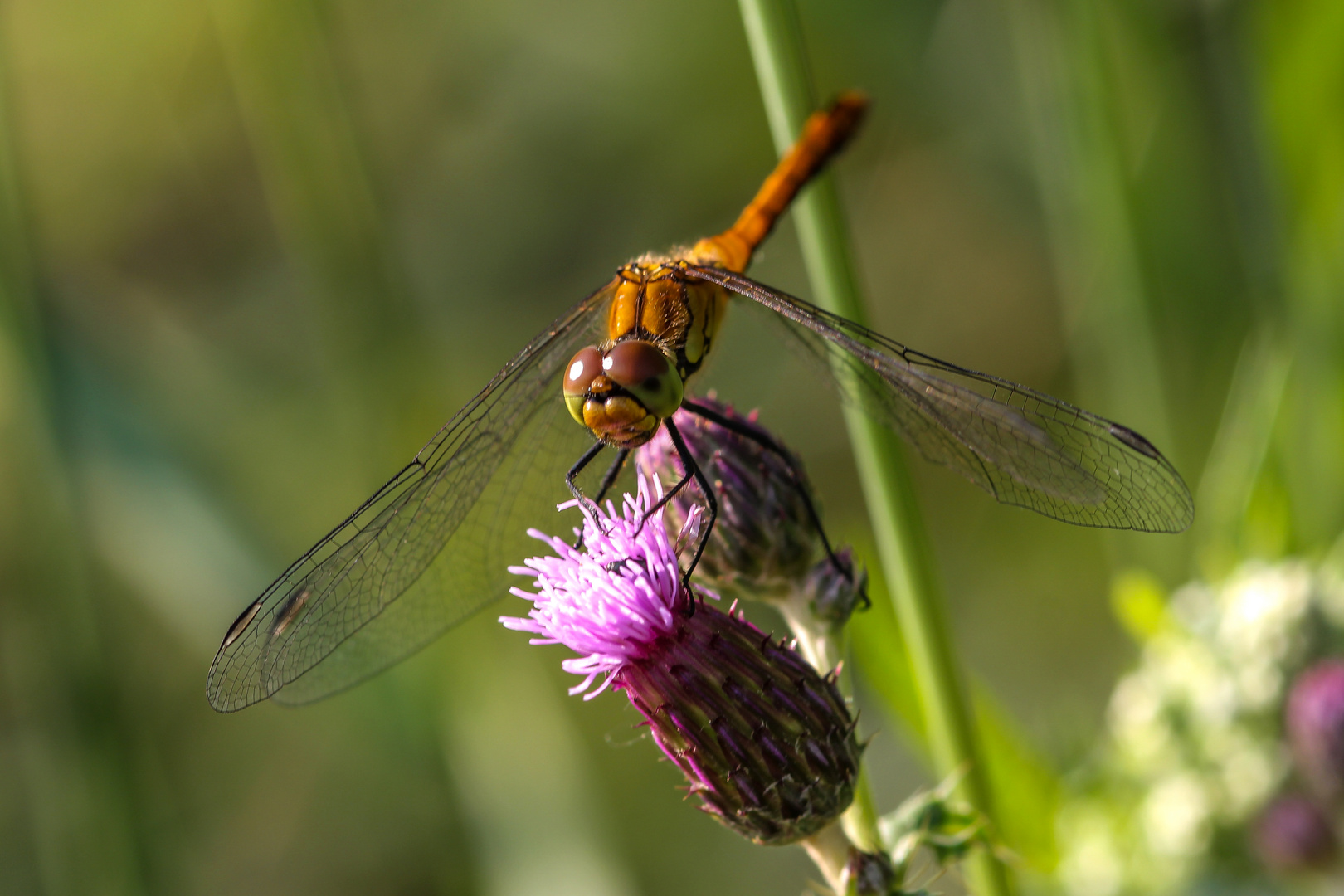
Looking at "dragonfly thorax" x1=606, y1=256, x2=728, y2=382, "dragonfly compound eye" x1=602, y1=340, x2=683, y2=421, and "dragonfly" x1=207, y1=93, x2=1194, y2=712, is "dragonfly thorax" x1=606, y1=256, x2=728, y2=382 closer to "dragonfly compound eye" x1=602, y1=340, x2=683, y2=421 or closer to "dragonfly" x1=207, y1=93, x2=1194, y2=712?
"dragonfly" x1=207, y1=93, x2=1194, y2=712

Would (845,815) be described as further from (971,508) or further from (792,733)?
A: (971,508)

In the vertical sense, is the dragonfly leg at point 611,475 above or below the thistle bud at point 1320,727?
above

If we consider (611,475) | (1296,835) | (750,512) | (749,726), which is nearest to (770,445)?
(750,512)

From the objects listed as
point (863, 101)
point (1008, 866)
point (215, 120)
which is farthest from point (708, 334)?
point (215, 120)

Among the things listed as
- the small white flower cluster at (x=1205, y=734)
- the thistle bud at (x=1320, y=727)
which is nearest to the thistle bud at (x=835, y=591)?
the small white flower cluster at (x=1205, y=734)

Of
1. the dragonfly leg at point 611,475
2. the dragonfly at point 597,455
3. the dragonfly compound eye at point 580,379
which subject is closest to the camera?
the dragonfly at point 597,455

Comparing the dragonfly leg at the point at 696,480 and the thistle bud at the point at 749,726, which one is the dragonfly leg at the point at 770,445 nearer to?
the dragonfly leg at the point at 696,480

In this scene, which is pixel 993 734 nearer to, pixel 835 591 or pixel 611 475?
pixel 835 591
